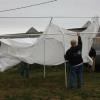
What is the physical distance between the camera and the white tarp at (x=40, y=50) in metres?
15.2

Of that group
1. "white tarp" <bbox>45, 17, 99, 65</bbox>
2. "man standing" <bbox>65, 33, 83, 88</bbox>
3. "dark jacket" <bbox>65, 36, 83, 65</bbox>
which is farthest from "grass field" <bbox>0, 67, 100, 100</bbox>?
"white tarp" <bbox>45, 17, 99, 65</bbox>

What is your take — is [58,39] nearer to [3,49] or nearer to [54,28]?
[54,28]

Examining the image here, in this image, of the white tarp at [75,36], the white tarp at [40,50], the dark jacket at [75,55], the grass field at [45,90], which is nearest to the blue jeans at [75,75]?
the dark jacket at [75,55]

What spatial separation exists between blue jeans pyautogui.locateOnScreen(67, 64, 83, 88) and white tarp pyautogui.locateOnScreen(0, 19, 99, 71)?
1.88 meters

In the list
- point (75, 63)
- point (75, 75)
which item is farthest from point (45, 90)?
point (75, 63)

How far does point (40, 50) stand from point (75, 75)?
296cm

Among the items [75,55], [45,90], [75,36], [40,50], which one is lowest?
[45,90]

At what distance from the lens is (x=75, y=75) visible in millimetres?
13125

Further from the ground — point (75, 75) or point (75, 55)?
point (75, 55)

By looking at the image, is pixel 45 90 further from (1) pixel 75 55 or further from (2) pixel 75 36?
(2) pixel 75 36

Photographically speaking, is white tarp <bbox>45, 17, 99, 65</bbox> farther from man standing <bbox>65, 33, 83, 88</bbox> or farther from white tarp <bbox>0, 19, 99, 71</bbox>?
man standing <bbox>65, 33, 83, 88</bbox>

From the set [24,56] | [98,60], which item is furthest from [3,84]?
[98,60]

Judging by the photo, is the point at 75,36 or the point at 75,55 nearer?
the point at 75,55

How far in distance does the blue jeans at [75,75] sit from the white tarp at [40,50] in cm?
188
